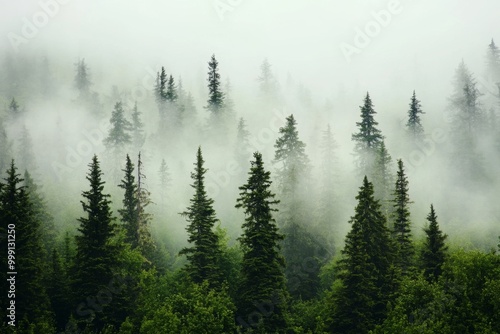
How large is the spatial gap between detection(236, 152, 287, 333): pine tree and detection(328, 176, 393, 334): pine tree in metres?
4.40

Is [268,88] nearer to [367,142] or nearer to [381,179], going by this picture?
[367,142]

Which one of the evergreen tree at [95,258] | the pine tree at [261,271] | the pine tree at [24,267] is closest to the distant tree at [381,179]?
the pine tree at [261,271]

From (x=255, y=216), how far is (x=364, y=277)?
960 cm

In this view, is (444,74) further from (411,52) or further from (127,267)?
(127,267)

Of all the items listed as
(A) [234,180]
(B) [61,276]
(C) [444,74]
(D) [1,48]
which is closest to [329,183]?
(A) [234,180]

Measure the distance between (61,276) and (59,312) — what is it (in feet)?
10.0

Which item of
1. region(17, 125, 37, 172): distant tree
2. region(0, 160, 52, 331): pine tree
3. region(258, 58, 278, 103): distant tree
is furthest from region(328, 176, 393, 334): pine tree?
region(258, 58, 278, 103): distant tree

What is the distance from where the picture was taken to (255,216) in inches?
1549

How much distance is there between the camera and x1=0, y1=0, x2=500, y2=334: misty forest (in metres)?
37.3

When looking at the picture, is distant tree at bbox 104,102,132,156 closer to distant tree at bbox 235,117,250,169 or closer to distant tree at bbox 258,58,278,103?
distant tree at bbox 235,117,250,169

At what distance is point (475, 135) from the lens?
9588cm

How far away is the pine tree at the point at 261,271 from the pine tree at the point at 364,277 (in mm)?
4398

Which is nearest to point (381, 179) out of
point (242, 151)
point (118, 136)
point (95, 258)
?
point (242, 151)

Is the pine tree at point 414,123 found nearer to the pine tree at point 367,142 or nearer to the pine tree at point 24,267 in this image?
the pine tree at point 367,142
